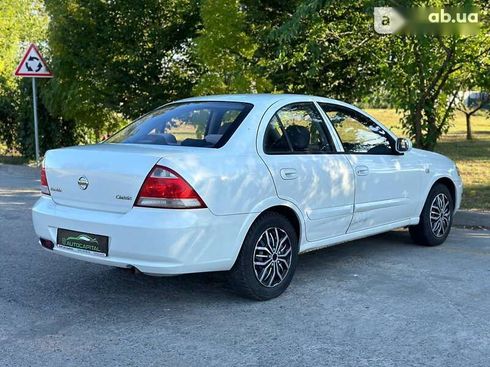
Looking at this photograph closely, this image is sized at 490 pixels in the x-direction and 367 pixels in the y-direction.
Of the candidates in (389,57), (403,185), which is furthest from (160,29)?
(403,185)

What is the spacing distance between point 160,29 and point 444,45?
6.23 meters

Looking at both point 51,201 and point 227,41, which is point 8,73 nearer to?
point 227,41

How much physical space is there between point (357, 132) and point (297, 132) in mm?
997

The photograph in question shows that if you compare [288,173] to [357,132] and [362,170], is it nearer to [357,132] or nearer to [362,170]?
[362,170]

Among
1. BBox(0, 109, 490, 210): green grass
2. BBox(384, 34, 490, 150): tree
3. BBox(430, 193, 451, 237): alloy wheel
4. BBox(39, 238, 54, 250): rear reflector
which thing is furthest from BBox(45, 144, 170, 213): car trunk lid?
BBox(384, 34, 490, 150): tree

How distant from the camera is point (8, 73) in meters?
19.0

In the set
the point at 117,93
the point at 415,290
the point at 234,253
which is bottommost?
the point at 415,290

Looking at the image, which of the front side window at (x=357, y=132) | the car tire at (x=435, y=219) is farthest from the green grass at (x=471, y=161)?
the car tire at (x=435, y=219)

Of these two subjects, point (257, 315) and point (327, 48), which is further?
point (327, 48)

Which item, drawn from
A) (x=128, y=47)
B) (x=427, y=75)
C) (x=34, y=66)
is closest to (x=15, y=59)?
(x=34, y=66)

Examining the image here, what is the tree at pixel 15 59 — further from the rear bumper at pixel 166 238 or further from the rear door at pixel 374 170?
the rear bumper at pixel 166 238

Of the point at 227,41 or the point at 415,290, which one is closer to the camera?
the point at 415,290

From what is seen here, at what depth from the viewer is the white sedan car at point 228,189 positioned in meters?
4.17

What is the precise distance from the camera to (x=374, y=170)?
18.8 ft
